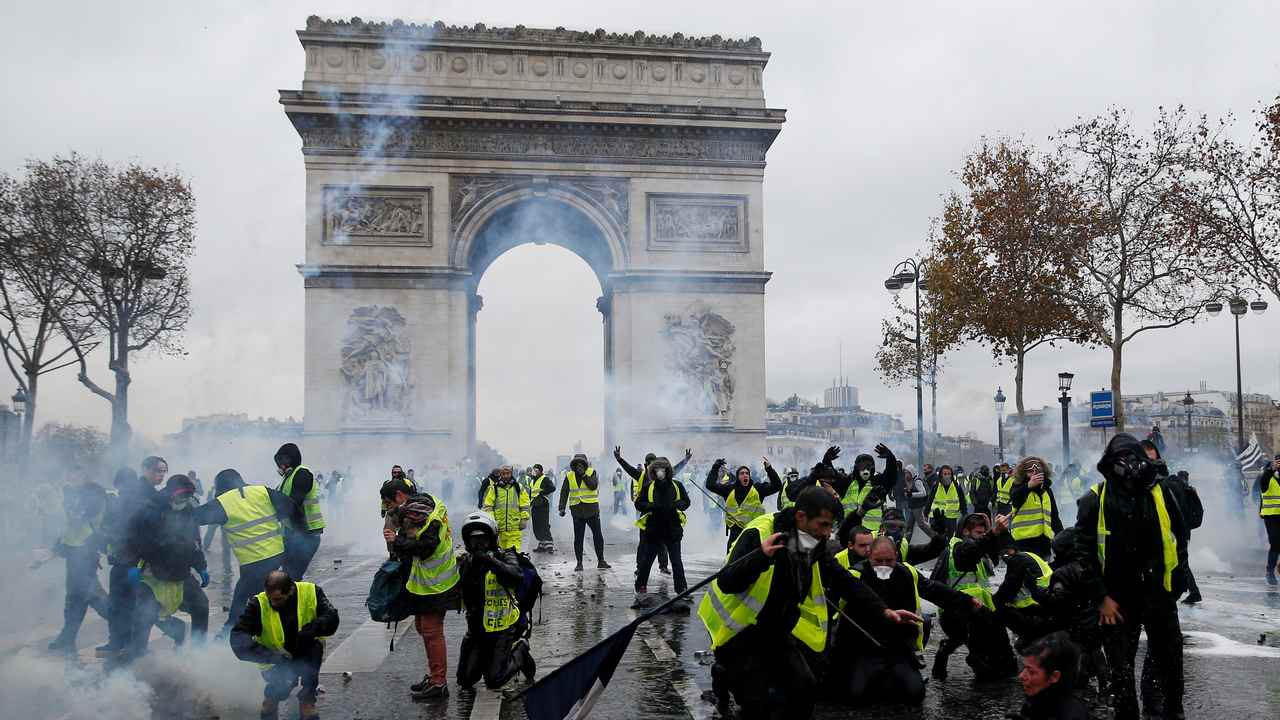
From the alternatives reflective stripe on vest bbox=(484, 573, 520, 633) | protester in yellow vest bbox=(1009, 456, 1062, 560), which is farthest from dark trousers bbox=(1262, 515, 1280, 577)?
reflective stripe on vest bbox=(484, 573, 520, 633)

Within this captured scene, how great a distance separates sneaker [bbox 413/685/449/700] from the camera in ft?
24.3

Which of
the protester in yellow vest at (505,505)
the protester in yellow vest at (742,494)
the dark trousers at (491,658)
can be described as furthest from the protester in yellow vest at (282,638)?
the protester in yellow vest at (505,505)

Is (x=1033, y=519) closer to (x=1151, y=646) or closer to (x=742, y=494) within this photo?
(x=1151, y=646)

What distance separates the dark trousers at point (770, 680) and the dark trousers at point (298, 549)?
18.0 ft

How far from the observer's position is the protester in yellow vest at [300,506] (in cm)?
934

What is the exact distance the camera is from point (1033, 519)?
10.1m

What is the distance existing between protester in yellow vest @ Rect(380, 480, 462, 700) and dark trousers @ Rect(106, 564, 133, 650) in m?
2.72

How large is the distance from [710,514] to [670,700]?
1802 cm

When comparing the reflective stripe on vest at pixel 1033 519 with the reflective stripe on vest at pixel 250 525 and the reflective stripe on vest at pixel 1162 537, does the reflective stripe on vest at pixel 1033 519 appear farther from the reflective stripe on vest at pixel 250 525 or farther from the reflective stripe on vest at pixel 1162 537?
the reflective stripe on vest at pixel 250 525

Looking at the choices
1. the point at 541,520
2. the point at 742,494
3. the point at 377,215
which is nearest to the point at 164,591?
the point at 742,494

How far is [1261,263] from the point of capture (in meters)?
23.8

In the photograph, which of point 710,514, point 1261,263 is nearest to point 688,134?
point 710,514

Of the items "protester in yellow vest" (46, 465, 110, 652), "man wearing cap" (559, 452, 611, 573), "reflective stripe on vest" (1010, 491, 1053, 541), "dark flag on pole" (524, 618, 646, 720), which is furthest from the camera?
"man wearing cap" (559, 452, 611, 573)

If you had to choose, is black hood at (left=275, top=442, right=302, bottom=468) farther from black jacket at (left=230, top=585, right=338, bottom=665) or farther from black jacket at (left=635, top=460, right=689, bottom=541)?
black jacket at (left=635, top=460, right=689, bottom=541)
